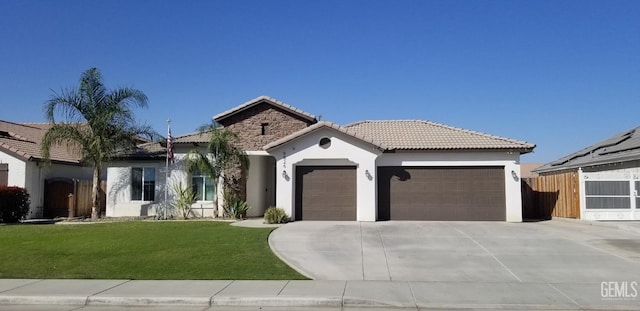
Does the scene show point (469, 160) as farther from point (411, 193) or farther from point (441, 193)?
point (411, 193)

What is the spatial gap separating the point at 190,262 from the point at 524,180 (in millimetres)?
16857

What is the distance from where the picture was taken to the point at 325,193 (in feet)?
66.7

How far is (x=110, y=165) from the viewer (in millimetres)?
23922

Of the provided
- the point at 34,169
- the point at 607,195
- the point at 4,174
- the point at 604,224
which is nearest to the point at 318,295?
the point at 604,224

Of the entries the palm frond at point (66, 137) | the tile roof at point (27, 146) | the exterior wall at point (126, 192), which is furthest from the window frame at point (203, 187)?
the tile roof at point (27, 146)

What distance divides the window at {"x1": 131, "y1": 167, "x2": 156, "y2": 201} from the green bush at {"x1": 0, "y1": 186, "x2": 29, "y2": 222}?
15.1 ft

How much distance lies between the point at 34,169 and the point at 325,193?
14.7 meters

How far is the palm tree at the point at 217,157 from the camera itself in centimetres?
2141

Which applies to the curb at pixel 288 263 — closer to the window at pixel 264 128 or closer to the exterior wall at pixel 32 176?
the window at pixel 264 128

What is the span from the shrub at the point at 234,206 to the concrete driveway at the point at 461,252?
4.01 metres

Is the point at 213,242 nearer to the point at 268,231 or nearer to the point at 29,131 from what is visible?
the point at 268,231

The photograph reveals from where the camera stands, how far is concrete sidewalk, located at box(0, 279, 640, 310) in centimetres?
856

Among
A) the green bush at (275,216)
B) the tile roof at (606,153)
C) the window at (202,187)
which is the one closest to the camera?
the green bush at (275,216)

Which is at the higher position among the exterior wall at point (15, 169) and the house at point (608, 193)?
the exterior wall at point (15, 169)
